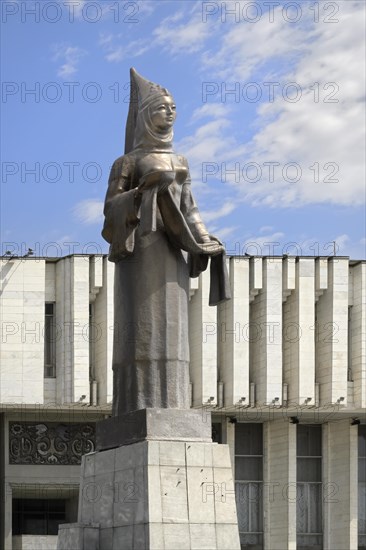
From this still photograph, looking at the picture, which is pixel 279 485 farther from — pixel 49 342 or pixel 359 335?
pixel 49 342

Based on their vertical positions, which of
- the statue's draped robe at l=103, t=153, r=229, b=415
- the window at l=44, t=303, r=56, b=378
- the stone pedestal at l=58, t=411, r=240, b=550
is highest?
the window at l=44, t=303, r=56, b=378

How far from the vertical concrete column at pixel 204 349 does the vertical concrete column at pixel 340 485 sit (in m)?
6.07

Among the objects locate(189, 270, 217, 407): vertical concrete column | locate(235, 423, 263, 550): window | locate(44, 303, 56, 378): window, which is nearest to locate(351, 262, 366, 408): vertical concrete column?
locate(235, 423, 263, 550): window

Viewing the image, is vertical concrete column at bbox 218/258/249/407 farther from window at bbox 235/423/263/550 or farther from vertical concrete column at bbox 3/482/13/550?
vertical concrete column at bbox 3/482/13/550

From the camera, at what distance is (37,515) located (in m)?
51.6

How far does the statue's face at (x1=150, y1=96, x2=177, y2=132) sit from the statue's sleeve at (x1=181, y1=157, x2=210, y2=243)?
49 cm

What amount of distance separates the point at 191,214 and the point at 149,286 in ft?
3.58

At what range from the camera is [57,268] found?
158 ft

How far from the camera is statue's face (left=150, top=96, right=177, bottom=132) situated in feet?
57.0

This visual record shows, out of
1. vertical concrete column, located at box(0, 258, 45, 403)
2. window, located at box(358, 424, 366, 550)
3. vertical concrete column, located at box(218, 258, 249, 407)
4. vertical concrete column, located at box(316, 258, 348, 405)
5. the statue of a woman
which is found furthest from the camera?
Result: window, located at box(358, 424, 366, 550)

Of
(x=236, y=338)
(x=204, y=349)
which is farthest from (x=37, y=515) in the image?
(x=236, y=338)

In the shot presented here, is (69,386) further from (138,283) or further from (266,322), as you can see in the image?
(138,283)

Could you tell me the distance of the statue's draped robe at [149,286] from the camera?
56.1 feet

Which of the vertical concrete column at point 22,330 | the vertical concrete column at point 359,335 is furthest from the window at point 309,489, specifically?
the vertical concrete column at point 22,330
